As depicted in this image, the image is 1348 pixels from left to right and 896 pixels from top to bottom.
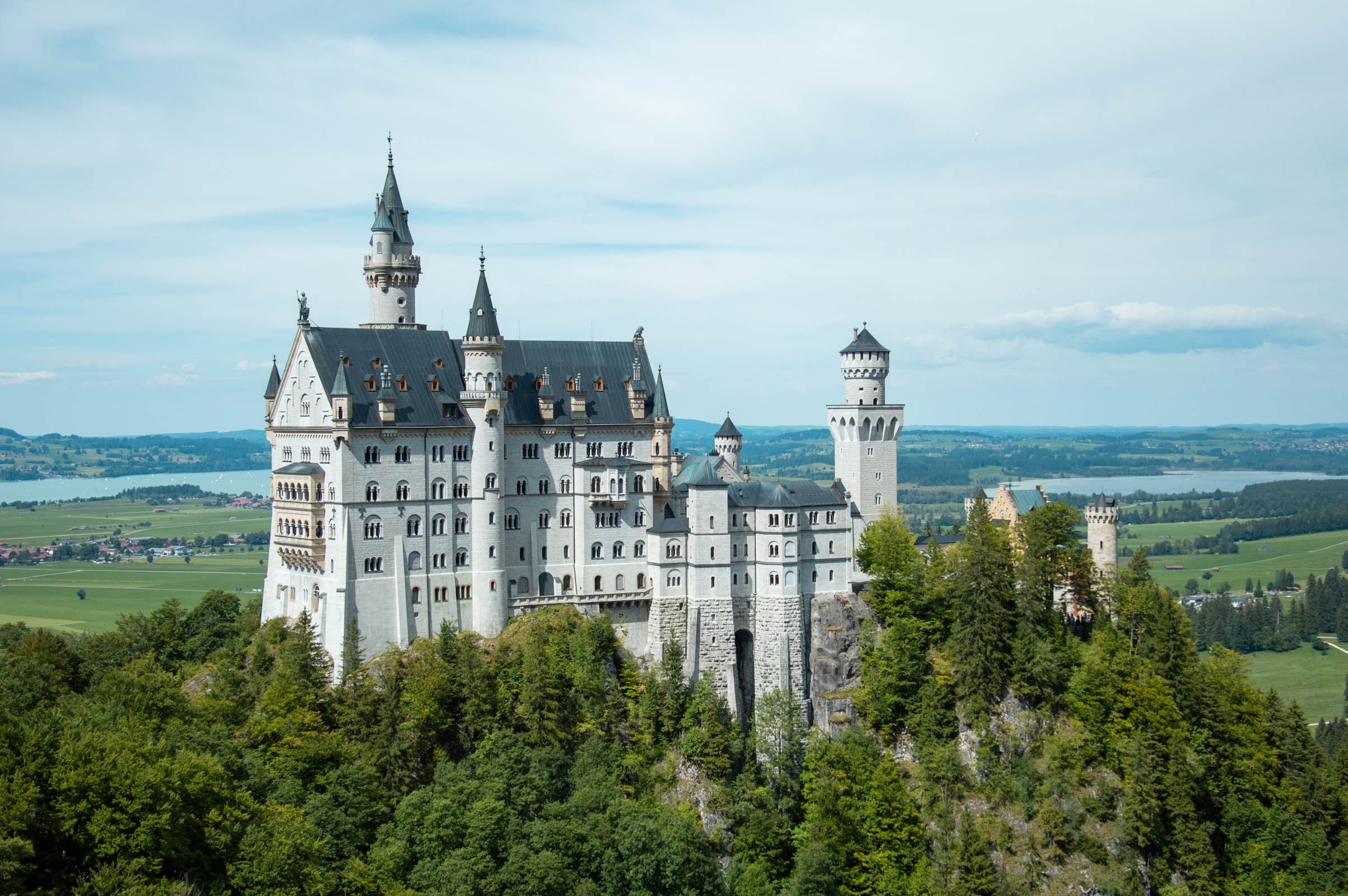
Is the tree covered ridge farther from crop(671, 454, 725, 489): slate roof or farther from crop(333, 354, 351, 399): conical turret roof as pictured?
crop(333, 354, 351, 399): conical turret roof

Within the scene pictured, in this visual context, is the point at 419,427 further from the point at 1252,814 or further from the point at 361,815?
the point at 1252,814

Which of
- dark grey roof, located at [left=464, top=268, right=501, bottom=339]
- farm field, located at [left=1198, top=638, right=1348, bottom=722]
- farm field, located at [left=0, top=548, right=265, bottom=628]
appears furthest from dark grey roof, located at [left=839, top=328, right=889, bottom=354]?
farm field, located at [left=0, top=548, right=265, bottom=628]

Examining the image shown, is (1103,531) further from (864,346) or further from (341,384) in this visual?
(341,384)

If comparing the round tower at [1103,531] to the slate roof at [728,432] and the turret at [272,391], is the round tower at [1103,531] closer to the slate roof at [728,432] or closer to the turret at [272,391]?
the slate roof at [728,432]

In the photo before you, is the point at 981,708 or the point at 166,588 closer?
the point at 981,708

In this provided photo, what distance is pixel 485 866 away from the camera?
6250 centimetres

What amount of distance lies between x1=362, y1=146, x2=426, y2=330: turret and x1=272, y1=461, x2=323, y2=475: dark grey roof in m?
12.9

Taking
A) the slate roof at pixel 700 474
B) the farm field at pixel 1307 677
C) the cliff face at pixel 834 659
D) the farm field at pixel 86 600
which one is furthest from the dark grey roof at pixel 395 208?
the farm field at pixel 1307 677

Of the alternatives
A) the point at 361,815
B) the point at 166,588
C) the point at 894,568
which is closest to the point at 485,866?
the point at 361,815

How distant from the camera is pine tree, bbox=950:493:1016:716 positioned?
7581 centimetres

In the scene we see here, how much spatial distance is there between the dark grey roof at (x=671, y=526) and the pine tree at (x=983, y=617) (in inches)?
707

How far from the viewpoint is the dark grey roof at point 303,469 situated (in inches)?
2990

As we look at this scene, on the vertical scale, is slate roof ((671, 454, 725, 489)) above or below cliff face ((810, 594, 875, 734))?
above

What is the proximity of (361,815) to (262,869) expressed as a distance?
10.0 m
